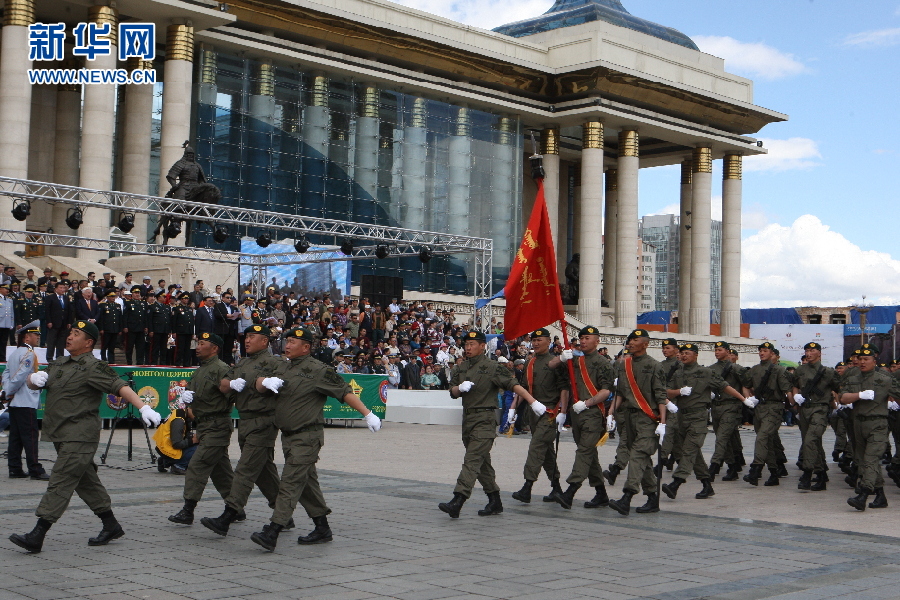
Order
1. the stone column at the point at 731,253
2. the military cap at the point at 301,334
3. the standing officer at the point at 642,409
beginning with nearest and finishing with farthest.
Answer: the military cap at the point at 301,334, the standing officer at the point at 642,409, the stone column at the point at 731,253

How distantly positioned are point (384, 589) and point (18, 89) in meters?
31.6

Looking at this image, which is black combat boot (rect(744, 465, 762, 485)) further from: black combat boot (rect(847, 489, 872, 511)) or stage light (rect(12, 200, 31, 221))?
stage light (rect(12, 200, 31, 221))

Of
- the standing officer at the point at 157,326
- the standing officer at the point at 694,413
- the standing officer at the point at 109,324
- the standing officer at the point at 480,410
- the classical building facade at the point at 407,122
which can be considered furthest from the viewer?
the classical building facade at the point at 407,122

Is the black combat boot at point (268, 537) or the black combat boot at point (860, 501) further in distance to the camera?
the black combat boot at point (860, 501)

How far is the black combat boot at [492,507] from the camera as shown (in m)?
11.3

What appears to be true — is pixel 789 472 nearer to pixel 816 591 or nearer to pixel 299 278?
pixel 816 591

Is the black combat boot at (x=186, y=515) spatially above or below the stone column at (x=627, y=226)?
below

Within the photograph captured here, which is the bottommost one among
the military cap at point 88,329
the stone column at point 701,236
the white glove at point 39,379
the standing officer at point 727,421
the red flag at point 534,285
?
the standing officer at point 727,421

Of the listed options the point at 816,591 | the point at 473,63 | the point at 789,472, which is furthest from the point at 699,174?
the point at 816,591

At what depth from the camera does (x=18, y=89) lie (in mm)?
34844

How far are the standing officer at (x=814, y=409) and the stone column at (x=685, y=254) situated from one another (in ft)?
143

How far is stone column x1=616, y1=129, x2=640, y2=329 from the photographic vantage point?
53969 mm

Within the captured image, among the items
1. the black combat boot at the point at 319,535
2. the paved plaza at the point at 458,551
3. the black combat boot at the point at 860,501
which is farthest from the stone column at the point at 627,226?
the black combat boot at the point at 319,535

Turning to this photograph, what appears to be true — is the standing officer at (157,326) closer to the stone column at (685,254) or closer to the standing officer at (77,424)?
the standing officer at (77,424)
